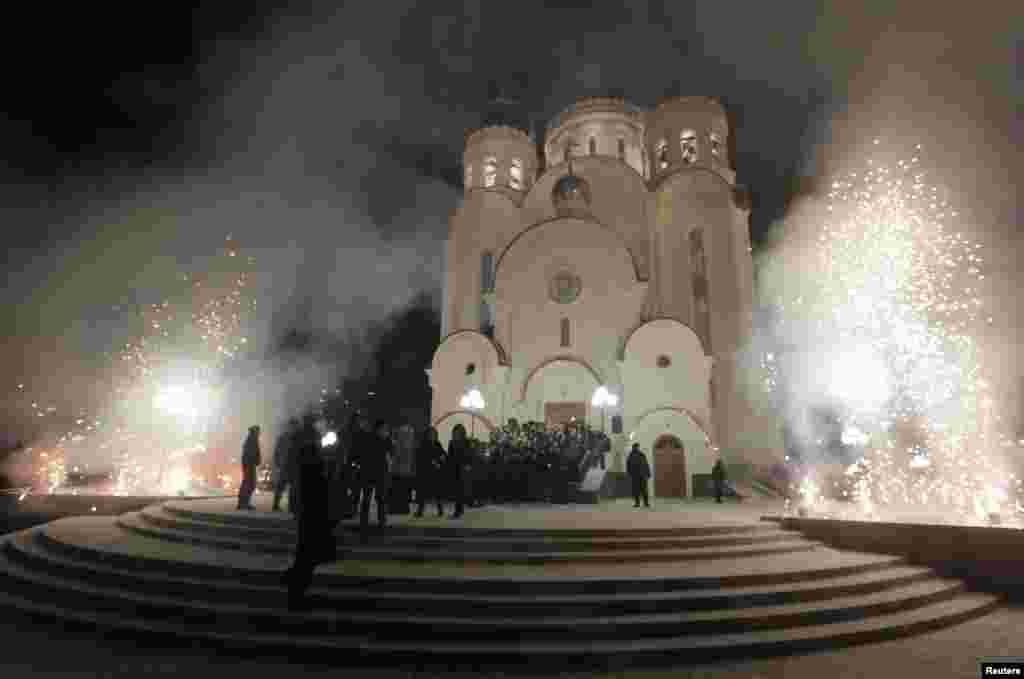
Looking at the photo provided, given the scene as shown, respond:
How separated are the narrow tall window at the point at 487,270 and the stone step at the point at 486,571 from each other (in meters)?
23.0

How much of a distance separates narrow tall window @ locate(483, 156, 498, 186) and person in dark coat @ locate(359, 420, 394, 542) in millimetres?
26868

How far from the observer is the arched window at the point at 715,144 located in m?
28.6

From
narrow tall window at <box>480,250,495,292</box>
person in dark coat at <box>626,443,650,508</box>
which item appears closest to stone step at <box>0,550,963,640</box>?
person in dark coat at <box>626,443,650,508</box>

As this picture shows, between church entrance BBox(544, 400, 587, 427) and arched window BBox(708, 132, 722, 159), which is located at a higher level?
arched window BBox(708, 132, 722, 159)

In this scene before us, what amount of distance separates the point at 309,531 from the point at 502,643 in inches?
91.7

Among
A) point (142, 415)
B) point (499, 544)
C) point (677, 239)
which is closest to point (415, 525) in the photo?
point (499, 544)

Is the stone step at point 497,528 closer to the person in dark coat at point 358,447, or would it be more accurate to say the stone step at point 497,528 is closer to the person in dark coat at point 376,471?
the person in dark coat at point 376,471

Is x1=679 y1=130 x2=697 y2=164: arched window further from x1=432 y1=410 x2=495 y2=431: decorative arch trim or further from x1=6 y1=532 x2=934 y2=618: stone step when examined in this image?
x1=6 y1=532 x2=934 y2=618: stone step

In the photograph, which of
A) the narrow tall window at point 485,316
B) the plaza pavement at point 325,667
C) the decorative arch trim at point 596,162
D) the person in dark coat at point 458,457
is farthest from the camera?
the narrow tall window at point 485,316

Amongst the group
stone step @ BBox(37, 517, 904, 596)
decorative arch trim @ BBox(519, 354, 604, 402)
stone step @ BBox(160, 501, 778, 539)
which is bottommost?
stone step @ BBox(37, 517, 904, 596)

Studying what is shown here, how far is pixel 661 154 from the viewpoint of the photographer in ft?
96.3

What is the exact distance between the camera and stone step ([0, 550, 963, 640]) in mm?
5262

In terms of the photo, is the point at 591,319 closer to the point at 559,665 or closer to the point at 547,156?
Answer: the point at 547,156
